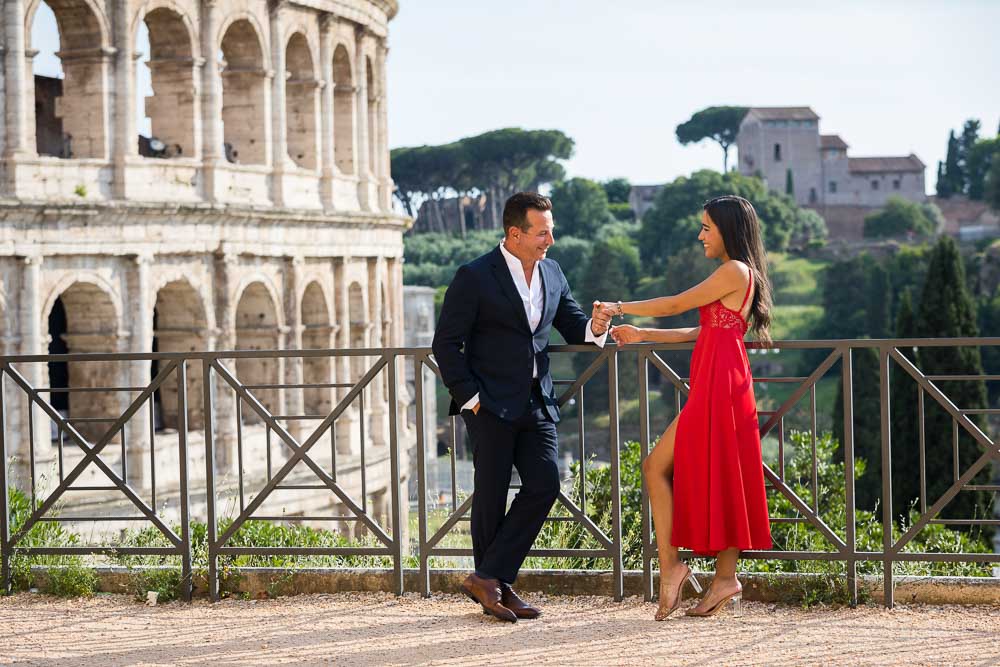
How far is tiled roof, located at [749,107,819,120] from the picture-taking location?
371ft

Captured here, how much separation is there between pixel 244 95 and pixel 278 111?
2.22ft

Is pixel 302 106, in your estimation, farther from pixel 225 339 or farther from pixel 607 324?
pixel 607 324

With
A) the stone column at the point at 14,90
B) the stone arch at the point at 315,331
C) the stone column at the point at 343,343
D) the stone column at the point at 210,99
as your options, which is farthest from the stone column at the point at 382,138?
the stone column at the point at 14,90

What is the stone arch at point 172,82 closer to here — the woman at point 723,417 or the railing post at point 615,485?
the railing post at point 615,485

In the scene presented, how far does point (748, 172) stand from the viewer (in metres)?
115

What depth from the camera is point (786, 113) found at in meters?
114

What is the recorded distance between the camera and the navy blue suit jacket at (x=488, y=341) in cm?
637

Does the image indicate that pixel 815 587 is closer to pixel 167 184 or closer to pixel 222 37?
pixel 167 184

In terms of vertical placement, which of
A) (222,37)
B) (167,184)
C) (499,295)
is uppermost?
(222,37)

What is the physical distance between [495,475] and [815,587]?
1.50m

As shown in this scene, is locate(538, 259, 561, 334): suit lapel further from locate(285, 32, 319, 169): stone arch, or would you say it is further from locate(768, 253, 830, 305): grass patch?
locate(768, 253, 830, 305): grass patch

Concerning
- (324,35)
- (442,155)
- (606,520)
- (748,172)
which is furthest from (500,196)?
(606,520)

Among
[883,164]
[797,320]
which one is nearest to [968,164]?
[883,164]

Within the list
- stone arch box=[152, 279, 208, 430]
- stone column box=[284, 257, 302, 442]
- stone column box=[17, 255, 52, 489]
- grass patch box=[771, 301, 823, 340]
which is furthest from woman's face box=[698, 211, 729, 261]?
grass patch box=[771, 301, 823, 340]
